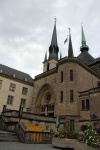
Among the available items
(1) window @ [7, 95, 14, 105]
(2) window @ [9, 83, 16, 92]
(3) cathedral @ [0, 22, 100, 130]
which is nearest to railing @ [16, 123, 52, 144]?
(3) cathedral @ [0, 22, 100, 130]

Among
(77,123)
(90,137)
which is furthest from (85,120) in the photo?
(90,137)

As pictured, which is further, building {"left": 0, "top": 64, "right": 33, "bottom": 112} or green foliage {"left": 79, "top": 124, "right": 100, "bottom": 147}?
building {"left": 0, "top": 64, "right": 33, "bottom": 112}

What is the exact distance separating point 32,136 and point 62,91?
1531 cm

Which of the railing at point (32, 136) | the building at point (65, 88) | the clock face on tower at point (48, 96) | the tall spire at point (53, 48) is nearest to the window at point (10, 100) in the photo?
the building at point (65, 88)

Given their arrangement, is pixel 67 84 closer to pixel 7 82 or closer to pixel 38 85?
pixel 38 85

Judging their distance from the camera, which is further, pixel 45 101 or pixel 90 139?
pixel 45 101

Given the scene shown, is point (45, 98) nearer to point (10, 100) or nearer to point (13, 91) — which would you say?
point (13, 91)

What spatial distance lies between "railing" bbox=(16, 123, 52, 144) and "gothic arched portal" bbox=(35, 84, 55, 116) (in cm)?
1719

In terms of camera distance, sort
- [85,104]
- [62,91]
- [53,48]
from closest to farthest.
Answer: [85,104] → [62,91] → [53,48]

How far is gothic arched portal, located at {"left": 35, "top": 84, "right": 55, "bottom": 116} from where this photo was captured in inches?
1163

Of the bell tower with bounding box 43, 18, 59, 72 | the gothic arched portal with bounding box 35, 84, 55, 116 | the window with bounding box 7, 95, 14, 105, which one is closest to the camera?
the gothic arched portal with bounding box 35, 84, 55, 116

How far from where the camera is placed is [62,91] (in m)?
25.8

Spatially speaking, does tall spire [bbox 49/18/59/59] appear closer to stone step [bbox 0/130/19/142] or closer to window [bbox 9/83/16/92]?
window [bbox 9/83/16/92]

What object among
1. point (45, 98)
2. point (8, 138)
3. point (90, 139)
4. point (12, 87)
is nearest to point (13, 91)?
point (12, 87)
